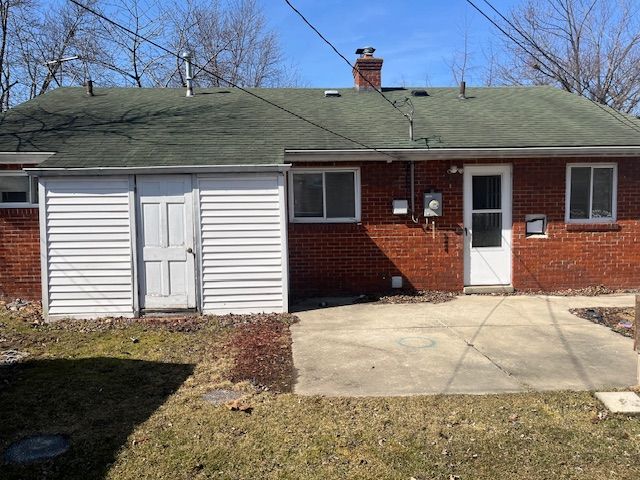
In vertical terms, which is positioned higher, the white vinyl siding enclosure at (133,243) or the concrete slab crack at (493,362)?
the white vinyl siding enclosure at (133,243)

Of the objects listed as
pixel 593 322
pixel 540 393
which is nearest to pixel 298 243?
pixel 593 322

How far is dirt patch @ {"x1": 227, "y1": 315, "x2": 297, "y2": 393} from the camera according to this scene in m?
5.42

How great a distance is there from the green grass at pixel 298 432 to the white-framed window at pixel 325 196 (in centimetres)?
468

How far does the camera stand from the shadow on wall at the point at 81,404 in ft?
12.3

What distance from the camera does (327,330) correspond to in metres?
7.47

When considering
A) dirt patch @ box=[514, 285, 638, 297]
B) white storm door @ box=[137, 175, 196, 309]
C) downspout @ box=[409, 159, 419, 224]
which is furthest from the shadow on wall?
dirt patch @ box=[514, 285, 638, 297]

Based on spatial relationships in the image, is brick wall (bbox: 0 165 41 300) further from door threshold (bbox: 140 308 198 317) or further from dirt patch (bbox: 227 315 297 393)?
dirt patch (bbox: 227 315 297 393)

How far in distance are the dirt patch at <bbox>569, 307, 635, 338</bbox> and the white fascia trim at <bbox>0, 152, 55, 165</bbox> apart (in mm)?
9080

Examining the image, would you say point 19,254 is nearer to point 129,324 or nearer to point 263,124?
point 129,324

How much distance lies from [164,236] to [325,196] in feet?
10.2

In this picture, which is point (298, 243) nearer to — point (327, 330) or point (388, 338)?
point (327, 330)

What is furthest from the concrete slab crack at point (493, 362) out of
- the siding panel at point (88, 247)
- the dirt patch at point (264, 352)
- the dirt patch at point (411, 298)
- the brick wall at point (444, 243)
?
the siding panel at point (88, 247)

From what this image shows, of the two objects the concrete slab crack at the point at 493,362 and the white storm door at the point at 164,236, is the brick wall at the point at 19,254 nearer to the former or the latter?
the white storm door at the point at 164,236

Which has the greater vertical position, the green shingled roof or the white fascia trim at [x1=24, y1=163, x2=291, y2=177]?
the green shingled roof
